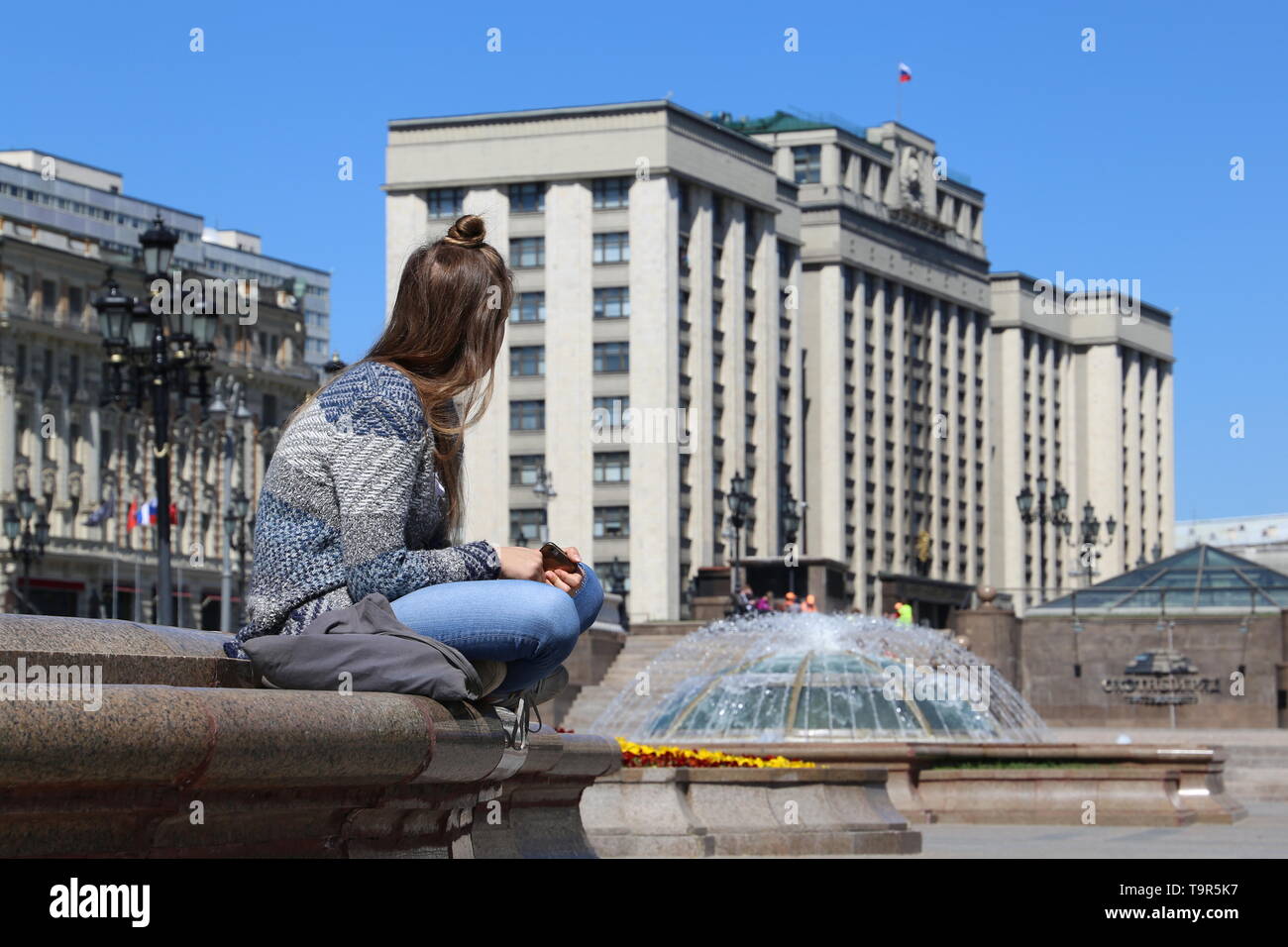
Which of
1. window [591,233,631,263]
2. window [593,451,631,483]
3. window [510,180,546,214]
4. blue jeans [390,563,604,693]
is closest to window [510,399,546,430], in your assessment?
window [593,451,631,483]

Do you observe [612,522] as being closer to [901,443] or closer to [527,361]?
[527,361]

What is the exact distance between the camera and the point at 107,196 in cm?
10219

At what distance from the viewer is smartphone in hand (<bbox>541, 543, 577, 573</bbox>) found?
5.29m

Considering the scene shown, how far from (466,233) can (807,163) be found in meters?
95.9

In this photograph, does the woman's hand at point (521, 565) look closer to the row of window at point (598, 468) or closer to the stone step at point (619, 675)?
the stone step at point (619, 675)

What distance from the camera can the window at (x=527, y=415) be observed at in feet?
273

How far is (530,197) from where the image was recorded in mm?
83688

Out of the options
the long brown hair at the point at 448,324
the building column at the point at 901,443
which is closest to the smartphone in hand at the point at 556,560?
the long brown hair at the point at 448,324

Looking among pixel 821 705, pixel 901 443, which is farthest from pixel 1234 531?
pixel 821 705

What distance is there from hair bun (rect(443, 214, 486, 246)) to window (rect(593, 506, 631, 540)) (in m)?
75.1

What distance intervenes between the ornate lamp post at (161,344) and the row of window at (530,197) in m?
60.8
